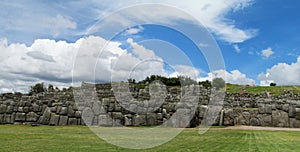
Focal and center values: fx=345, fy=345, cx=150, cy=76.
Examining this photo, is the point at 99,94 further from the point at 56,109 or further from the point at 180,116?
the point at 180,116

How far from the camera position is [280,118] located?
27.2 meters

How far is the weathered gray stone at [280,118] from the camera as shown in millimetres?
27094

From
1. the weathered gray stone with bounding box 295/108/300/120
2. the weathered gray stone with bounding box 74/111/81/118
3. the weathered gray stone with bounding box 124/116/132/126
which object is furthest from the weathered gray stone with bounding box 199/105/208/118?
the weathered gray stone with bounding box 74/111/81/118

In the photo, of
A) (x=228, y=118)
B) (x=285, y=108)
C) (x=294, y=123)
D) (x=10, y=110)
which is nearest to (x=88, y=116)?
(x=10, y=110)

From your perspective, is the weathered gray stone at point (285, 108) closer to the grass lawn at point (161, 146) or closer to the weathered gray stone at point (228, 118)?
the weathered gray stone at point (228, 118)

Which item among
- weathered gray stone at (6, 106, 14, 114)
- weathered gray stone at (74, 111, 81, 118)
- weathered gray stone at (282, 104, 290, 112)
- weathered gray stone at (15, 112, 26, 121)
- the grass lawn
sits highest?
weathered gray stone at (282, 104, 290, 112)

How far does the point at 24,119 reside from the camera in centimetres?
2661

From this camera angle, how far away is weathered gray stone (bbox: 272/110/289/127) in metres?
27.1

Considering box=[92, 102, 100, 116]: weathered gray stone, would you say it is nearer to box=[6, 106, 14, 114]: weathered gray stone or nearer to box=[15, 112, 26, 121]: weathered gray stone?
box=[15, 112, 26, 121]: weathered gray stone

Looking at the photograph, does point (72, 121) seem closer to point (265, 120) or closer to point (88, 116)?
point (88, 116)

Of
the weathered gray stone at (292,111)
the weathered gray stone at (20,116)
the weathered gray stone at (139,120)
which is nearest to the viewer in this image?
the weathered gray stone at (139,120)

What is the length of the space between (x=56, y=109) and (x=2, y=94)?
13.8m

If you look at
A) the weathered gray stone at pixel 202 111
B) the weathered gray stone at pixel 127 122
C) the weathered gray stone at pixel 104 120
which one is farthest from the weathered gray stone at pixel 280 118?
the weathered gray stone at pixel 104 120

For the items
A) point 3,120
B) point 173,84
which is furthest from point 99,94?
point 173,84
